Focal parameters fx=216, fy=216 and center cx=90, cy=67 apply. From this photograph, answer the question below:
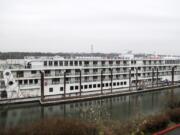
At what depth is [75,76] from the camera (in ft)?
113

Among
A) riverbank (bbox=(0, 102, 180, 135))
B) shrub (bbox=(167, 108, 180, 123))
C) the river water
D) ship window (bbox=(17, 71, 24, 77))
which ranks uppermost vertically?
ship window (bbox=(17, 71, 24, 77))

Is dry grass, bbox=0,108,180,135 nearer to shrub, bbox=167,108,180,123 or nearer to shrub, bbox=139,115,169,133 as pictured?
shrub, bbox=139,115,169,133

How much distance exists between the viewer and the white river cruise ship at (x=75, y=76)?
29453 millimetres

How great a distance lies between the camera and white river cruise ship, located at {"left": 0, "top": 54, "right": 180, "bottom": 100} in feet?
96.6

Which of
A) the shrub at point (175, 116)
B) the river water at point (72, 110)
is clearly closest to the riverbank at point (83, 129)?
the shrub at point (175, 116)

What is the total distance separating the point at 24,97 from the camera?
29438mm

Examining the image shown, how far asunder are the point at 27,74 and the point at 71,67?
23.6ft

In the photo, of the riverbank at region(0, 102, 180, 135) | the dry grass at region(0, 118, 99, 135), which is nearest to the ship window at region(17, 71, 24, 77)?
the riverbank at region(0, 102, 180, 135)

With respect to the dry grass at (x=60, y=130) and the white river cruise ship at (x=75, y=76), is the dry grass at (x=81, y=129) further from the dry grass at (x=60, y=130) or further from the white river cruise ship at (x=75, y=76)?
the white river cruise ship at (x=75, y=76)

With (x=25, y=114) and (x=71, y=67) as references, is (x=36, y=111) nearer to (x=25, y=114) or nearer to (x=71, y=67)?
(x=25, y=114)

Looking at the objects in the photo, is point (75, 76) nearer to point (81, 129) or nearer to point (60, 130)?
point (81, 129)

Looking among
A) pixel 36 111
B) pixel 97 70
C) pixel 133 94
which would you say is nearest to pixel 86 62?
pixel 97 70

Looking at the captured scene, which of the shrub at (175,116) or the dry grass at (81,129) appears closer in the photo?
the dry grass at (81,129)

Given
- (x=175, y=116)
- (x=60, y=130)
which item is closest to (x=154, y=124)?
(x=175, y=116)
